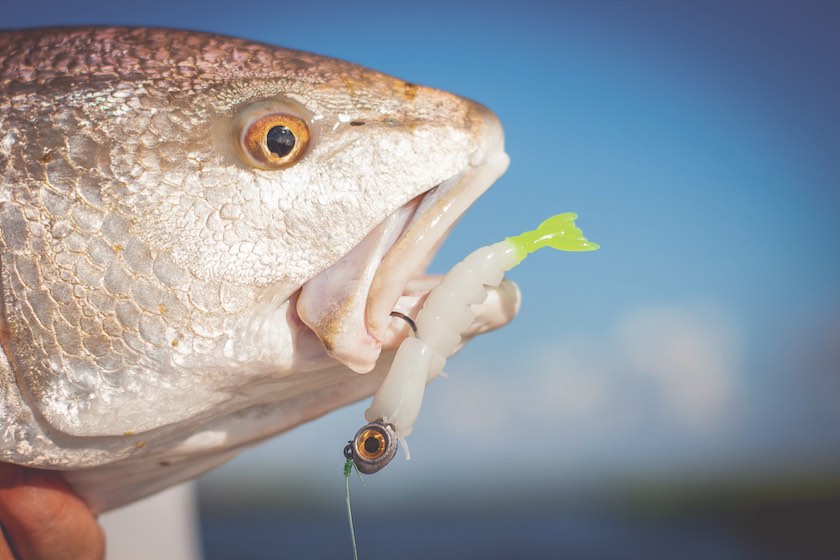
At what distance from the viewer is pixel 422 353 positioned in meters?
1.26

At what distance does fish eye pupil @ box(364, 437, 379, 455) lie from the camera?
4.24ft

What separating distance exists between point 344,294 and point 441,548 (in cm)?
1710

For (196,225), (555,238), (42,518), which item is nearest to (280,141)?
(196,225)

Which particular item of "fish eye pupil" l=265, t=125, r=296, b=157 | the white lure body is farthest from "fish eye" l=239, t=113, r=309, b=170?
the white lure body

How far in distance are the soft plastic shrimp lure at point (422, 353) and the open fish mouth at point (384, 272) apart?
56mm


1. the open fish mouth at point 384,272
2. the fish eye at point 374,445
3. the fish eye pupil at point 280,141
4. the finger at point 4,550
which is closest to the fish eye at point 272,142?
the fish eye pupil at point 280,141

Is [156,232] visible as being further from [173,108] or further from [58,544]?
[58,544]

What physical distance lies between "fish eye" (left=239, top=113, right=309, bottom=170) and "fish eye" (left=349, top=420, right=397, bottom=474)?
20.1 inches

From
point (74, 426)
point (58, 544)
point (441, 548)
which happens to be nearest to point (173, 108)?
point (74, 426)

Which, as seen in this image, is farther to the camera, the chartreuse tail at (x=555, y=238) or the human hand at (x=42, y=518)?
the human hand at (x=42, y=518)

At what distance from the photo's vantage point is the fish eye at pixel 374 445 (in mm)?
1285

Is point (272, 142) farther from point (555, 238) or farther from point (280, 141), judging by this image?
point (555, 238)

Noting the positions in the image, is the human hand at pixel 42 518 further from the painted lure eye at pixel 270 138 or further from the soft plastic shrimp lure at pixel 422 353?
the painted lure eye at pixel 270 138

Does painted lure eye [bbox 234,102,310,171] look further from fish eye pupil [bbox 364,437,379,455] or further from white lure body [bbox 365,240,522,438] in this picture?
fish eye pupil [bbox 364,437,379,455]
